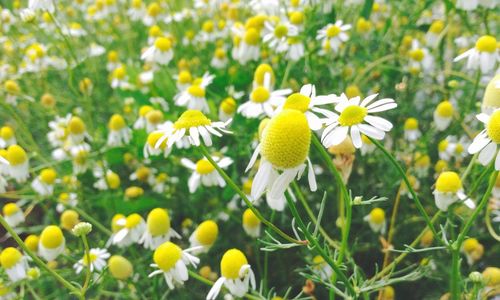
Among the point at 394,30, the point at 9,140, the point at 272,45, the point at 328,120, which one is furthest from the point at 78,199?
the point at 394,30

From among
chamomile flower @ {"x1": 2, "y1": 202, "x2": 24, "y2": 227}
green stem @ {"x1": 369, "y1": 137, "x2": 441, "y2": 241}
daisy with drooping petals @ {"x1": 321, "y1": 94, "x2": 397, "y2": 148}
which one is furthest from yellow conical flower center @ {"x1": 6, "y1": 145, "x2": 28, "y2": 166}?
green stem @ {"x1": 369, "y1": 137, "x2": 441, "y2": 241}

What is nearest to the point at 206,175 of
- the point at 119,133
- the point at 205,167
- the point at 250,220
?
the point at 205,167

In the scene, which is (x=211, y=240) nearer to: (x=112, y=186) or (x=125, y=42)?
(x=112, y=186)

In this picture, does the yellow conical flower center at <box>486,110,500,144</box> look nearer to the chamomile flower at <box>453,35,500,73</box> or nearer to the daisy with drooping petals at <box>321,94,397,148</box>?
the daisy with drooping petals at <box>321,94,397,148</box>

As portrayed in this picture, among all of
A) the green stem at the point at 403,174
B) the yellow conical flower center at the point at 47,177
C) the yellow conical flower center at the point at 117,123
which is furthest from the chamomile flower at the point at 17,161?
the green stem at the point at 403,174

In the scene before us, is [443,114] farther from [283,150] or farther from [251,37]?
[283,150]
